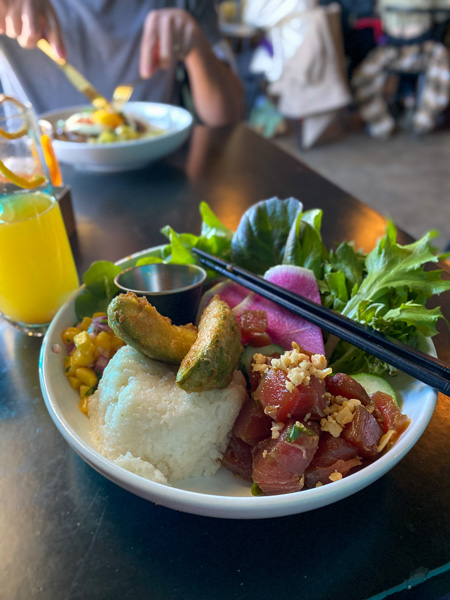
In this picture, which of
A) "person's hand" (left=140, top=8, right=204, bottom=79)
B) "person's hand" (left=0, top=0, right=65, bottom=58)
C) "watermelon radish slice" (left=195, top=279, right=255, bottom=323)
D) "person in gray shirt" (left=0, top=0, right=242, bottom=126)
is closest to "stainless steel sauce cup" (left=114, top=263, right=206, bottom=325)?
"watermelon radish slice" (left=195, top=279, right=255, bottom=323)

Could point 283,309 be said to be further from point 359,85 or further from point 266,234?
point 359,85

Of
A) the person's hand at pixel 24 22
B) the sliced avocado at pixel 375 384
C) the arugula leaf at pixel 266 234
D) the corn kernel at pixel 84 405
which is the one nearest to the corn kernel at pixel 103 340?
the corn kernel at pixel 84 405

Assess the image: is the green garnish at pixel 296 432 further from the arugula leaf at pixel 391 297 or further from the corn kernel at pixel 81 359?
the corn kernel at pixel 81 359

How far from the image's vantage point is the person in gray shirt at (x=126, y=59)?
9.07 feet

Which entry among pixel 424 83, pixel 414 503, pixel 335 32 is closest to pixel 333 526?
pixel 414 503

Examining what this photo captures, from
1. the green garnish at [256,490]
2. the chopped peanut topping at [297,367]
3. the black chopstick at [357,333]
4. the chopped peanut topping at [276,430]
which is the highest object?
the chopped peanut topping at [297,367]

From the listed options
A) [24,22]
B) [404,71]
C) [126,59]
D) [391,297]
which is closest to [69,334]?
[391,297]

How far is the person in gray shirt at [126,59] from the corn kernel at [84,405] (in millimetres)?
2235

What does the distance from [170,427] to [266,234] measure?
0.60 m

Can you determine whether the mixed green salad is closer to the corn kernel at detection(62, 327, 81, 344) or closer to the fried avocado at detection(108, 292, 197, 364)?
the corn kernel at detection(62, 327, 81, 344)

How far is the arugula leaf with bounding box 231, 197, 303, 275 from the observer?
1.22 m

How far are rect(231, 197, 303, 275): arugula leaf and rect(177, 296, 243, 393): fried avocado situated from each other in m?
0.39

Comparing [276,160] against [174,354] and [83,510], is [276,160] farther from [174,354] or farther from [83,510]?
[83,510]

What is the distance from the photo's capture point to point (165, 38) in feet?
8.54
